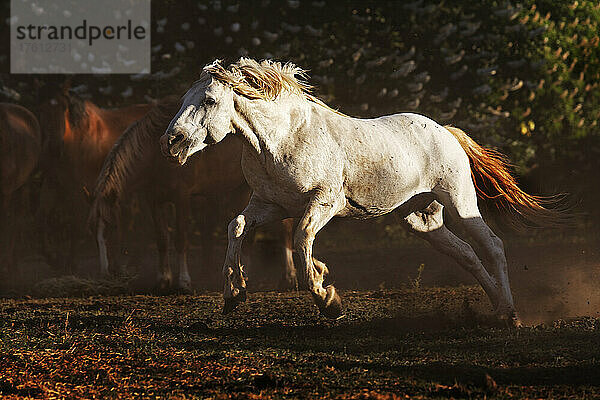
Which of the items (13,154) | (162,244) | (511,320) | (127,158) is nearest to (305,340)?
(511,320)

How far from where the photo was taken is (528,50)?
12.3m

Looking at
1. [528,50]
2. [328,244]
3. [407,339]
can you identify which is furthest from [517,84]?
[407,339]

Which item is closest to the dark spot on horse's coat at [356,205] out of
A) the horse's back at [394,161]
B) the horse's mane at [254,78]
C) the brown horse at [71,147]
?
the horse's back at [394,161]

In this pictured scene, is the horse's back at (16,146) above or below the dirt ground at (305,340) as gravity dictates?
above

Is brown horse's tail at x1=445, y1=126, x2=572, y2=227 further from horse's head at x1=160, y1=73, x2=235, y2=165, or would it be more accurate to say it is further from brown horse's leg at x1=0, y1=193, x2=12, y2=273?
brown horse's leg at x1=0, y1=193, x2=12, y2=273

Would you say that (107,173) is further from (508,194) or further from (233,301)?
(508,194)

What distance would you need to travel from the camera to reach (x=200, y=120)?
5.75 meters

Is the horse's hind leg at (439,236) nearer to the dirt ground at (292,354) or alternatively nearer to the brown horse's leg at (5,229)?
the dirt ground at (292,354)

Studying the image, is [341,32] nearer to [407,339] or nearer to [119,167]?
[119,167]

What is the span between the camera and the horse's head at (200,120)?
5707mm

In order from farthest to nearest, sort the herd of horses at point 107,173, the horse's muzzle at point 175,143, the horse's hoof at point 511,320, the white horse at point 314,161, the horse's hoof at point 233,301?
the herd of horses at point 107,173, the horse's hoof at point 511,320, the horse's hoof at point 233,301, the white horse at point 314,161, the horse's muzzle at point 175,143

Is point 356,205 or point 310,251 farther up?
point 356,205

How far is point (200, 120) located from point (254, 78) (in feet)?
1.75

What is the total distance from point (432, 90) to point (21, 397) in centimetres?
874
